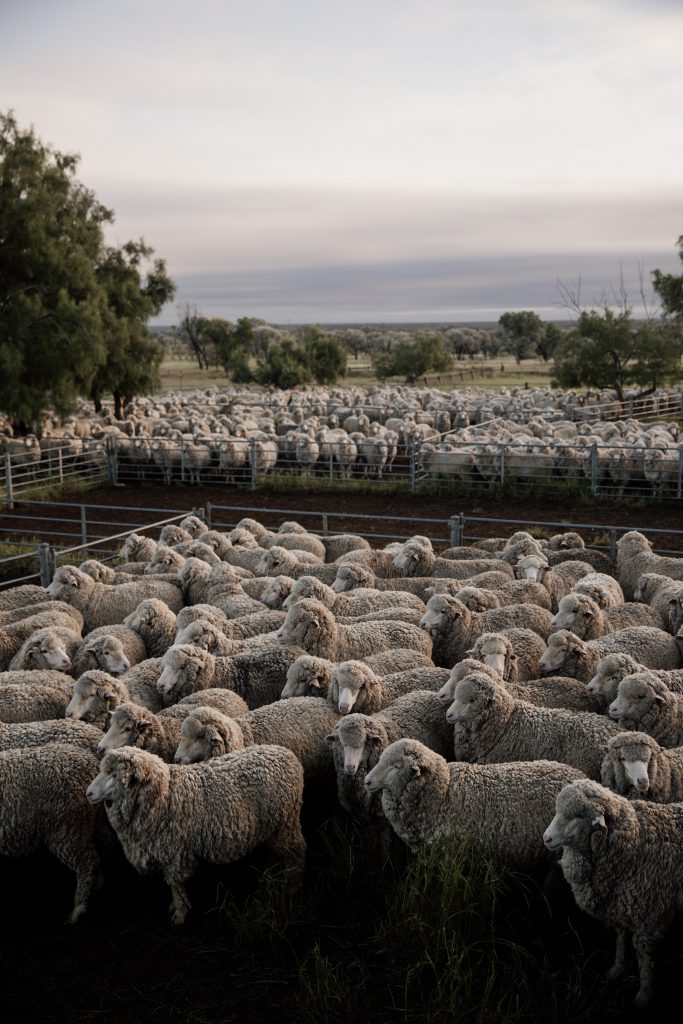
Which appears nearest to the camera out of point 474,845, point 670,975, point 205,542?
point 670,975

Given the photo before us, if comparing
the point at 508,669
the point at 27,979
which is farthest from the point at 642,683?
the point at 27,979

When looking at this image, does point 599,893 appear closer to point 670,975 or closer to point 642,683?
point 670,975

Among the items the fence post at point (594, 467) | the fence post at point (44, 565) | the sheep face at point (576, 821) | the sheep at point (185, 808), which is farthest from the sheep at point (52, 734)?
the fence post at point (594, 467)

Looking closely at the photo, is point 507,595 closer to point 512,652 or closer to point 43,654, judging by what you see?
point 512,652

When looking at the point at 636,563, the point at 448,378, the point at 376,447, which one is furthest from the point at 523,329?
the point at 636,563

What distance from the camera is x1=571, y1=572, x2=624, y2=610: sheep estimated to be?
8.59 m

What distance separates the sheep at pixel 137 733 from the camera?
546 cm

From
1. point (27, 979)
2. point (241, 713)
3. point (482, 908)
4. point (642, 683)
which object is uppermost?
point (642, 683)

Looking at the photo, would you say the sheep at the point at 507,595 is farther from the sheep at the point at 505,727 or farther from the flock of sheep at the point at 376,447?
the flock of sheep at the point at 376,447

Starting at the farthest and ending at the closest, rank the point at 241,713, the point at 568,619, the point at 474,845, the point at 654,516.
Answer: the point at 654,516, the point at 568,619, the point at 241,713, the point at 474,845

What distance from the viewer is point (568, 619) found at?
7.66 meters

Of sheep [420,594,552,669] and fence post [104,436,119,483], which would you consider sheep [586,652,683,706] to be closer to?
sheep [420,594,552,669]

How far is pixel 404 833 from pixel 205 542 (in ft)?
22.1

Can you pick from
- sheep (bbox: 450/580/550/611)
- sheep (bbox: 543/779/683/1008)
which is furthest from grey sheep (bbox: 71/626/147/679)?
sheep (bbox: 543/779/683/1008)
